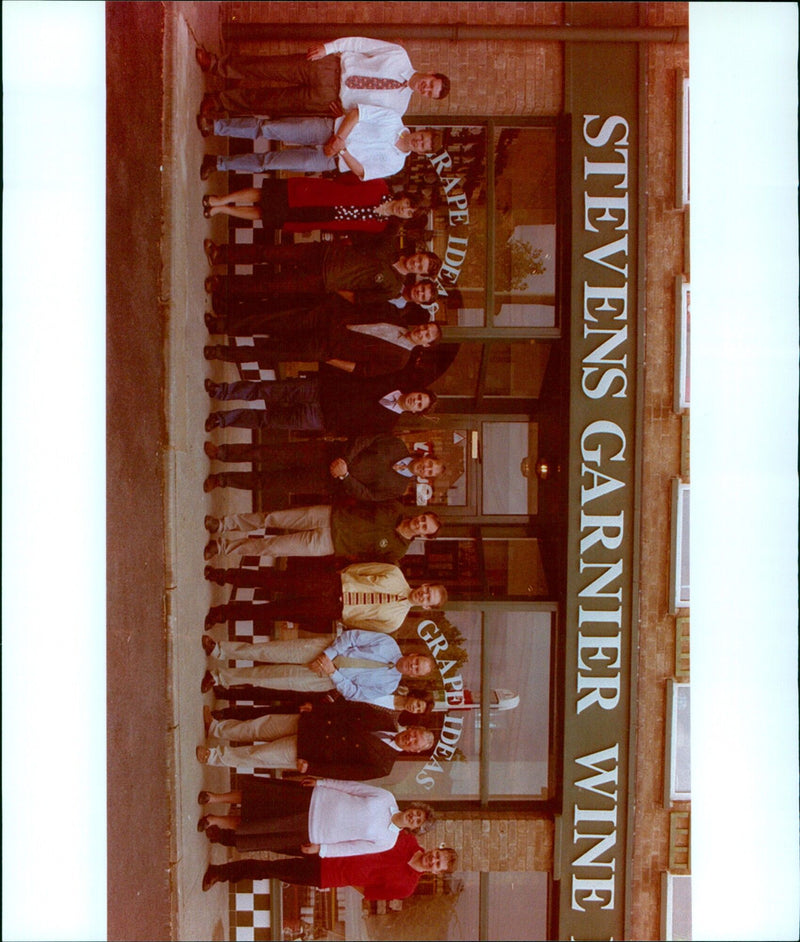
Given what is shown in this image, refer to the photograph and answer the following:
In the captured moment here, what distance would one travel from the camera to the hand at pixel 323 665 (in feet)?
12.3

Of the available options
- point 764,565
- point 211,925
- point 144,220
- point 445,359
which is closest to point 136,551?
point 144,220

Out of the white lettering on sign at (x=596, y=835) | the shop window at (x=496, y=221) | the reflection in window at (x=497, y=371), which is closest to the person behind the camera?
the shop window at (x=496, y=221)

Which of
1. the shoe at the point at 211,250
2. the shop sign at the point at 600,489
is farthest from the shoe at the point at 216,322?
the shop sign at the point at 600,489

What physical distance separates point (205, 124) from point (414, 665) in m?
3.07

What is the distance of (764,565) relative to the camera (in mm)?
2535

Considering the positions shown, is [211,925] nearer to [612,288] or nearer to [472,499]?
[472,499]

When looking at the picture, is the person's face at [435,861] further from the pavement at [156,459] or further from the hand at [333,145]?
the hand at [333,145]

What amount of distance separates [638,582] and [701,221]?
2.26m

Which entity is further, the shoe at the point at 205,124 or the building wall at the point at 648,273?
the building wall at the point at 648,273

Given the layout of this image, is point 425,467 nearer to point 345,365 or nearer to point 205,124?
point 345,365

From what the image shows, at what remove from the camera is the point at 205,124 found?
11.7 ft

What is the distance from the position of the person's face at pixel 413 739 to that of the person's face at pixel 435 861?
52 centimetres

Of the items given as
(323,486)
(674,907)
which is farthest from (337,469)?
(674,907)

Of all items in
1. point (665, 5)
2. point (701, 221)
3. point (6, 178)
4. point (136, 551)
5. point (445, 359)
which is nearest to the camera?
point (6, 178)
